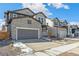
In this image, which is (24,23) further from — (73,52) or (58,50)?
(73,52)

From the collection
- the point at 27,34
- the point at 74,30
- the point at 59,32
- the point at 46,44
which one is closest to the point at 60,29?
the point at 59,32

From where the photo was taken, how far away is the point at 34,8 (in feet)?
15.3

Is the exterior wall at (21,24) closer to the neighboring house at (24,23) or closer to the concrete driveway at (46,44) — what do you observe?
the neighboring house at (24,23)

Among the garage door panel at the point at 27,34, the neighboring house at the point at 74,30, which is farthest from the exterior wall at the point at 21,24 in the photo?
the neighboring house at the point at 74,30

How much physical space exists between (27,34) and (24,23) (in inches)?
11.4

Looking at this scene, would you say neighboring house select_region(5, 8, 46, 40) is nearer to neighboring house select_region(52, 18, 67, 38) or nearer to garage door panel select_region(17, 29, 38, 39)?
garage door panel select_region(17, 29, 38, 39)

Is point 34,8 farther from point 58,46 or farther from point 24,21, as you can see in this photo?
point 58,46

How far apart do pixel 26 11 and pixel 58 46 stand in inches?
43.8

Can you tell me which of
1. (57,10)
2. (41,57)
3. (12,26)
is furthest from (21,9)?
(41,57)

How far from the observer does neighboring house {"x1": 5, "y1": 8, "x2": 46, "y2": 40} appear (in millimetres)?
4598

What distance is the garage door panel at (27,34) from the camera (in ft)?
15.4

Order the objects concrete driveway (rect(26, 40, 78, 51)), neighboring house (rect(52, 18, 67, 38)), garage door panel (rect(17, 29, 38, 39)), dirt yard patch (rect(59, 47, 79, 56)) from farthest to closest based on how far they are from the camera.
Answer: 1. neighboring house (rect(52, 18, 67, 38))
2. garage door panel (rect(17, 29, 38, 39))
3. concrete driveway (rect(26, 40, 78, 51))
4. dirt yard patch (rect(59, 47, 79, 56))

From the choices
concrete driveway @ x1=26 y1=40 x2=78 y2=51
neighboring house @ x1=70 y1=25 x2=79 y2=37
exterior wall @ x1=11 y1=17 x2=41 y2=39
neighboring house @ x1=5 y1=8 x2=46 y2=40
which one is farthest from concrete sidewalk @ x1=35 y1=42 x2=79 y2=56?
exterior wall @ x1=11 y1=17 x2=41 y2=39

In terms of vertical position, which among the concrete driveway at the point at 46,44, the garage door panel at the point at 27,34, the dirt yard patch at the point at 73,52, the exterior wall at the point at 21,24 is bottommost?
the dirt yard patch at the point at 73,52
